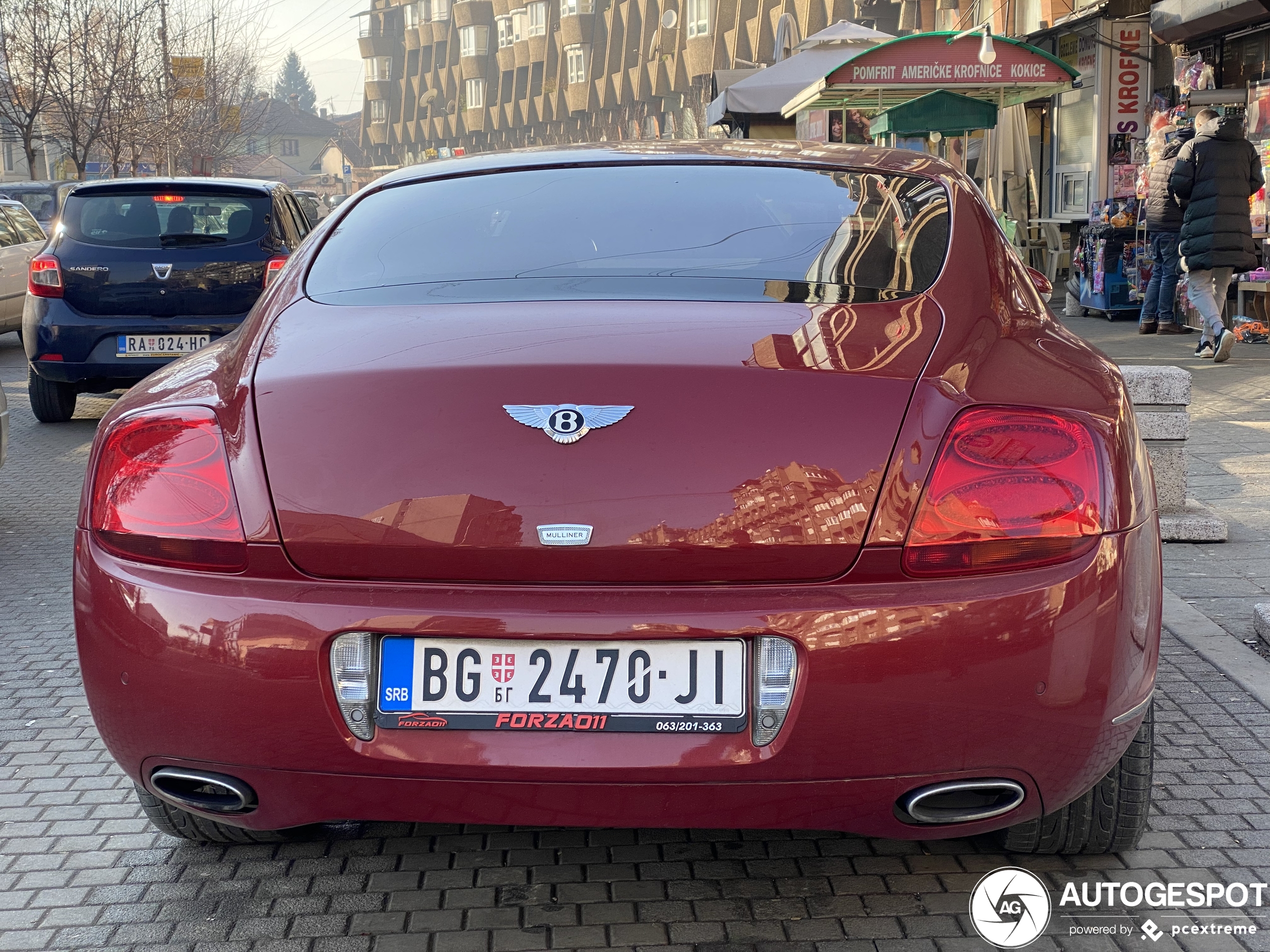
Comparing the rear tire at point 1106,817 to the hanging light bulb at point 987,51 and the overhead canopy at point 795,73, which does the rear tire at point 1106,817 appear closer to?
the hanging light bulb at point 987,51

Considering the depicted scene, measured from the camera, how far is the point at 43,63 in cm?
2914

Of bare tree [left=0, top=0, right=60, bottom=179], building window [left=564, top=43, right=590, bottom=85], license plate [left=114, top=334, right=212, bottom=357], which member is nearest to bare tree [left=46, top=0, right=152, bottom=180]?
bare tree [left=0, top=0, right=60, bottom=179]

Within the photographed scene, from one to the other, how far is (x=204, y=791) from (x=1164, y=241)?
12135mm

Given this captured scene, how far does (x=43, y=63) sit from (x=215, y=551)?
30.3 metres

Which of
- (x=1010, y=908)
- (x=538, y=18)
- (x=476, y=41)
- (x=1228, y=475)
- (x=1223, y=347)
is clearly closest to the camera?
(x=1010, y=908)

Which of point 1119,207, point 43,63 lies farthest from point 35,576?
point 43,63

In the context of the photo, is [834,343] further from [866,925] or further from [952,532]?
[866,925]

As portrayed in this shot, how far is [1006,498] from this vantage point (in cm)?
237

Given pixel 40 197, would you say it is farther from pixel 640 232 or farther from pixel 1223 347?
pixel 640 232

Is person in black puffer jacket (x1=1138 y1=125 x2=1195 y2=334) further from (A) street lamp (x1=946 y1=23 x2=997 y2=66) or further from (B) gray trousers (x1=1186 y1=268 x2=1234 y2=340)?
(A) street lamp (x1=946 y1=23 x2=997 y2=66)

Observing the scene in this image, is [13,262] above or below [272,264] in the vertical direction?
below

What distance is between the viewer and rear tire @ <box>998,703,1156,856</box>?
2.81m

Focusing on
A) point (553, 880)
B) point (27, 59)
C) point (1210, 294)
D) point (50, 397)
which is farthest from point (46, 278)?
point (27, 59)

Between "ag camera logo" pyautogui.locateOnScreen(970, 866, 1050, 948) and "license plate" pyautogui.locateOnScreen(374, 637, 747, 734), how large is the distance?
745 mm
